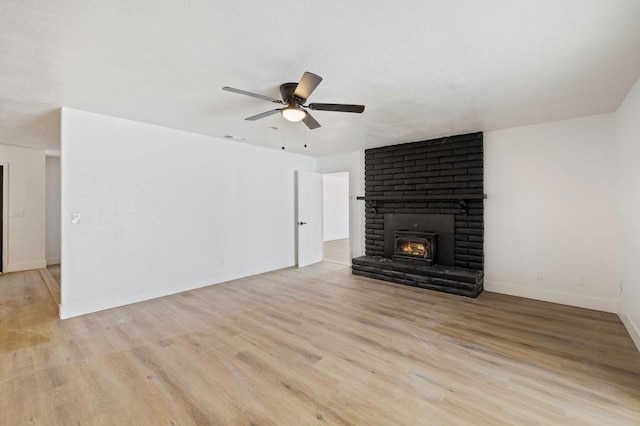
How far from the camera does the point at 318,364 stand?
2.47 metres

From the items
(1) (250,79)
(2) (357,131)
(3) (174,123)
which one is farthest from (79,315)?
(2) (357,131)

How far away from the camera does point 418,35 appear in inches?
77.4

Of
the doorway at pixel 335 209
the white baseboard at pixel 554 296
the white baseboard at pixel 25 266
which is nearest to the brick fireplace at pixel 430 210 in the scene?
the white baseboard at pixel 554 296

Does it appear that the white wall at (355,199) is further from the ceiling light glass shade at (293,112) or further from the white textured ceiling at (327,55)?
the ceiling light glass shade at (293,112)

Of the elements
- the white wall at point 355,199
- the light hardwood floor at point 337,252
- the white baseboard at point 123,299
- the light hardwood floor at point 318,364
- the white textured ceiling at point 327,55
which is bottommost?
the light hardwood floor at point 318,364

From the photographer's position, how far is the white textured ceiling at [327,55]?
5.69 ft

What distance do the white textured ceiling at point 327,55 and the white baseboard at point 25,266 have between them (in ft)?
12.3

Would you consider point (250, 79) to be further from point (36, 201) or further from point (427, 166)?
point (36, 201)

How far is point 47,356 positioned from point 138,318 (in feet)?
3.01

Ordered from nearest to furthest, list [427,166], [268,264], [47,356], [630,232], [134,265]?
[47,356] < [630,232] < [134,265] < [427,166] < [268,264]

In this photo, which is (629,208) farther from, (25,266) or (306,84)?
(25,266)

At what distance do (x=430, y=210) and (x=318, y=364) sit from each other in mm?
3597

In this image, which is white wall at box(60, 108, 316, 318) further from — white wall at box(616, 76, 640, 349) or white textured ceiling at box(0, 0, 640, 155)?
white wall at box(616, 76, 640, 349)

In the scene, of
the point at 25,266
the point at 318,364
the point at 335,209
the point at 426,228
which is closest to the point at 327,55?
the point at 318,364
